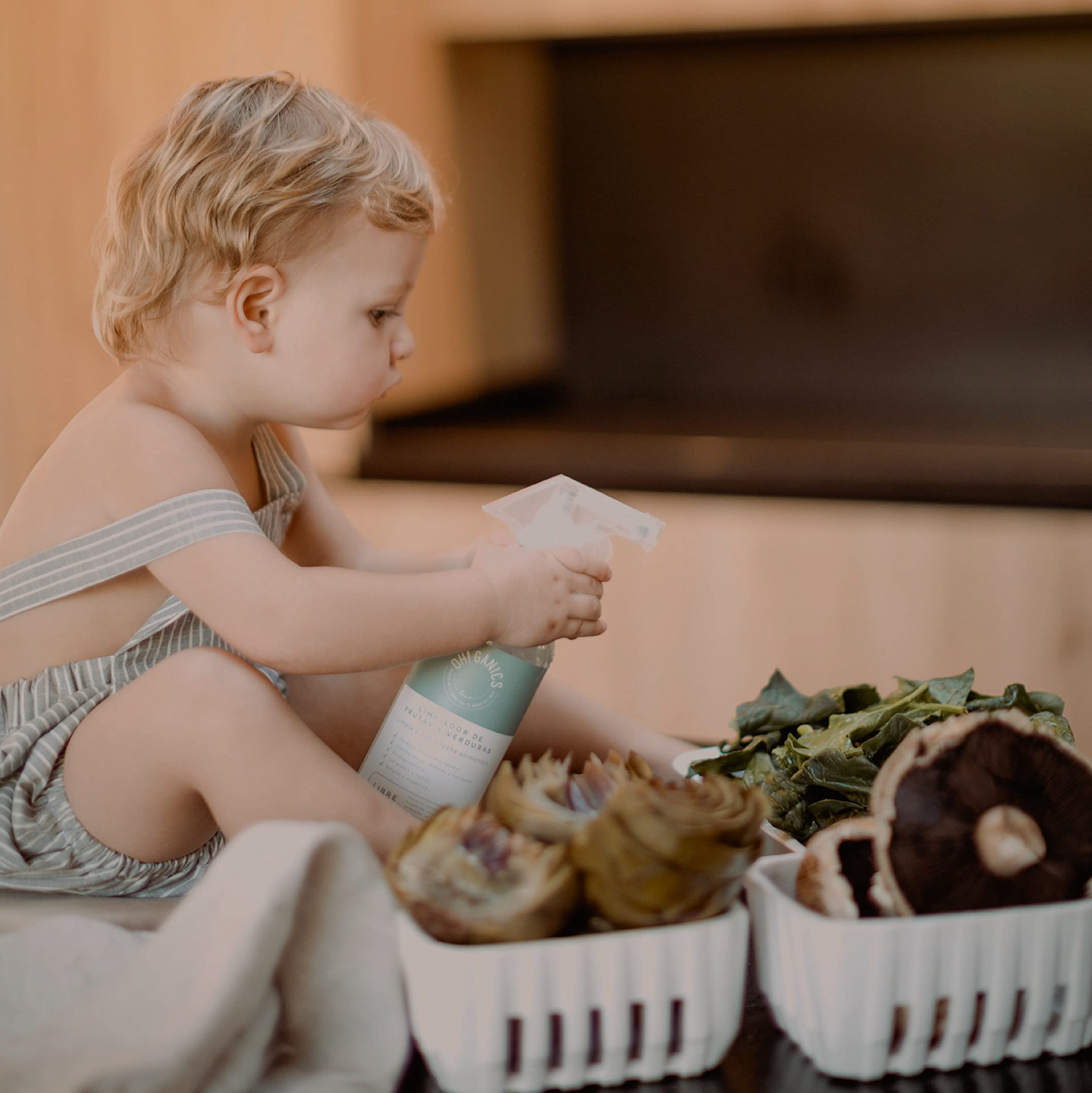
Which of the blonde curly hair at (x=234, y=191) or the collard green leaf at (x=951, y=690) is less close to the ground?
the blonde curly hair at (x=234, y=191)

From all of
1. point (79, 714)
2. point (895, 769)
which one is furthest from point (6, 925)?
point (895, 769)

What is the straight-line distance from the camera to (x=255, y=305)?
932 millimetres

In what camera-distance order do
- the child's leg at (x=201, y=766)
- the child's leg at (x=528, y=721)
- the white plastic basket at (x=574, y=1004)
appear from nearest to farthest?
1. the white plastic basket at (x=574, y=1004)
2. the child's leg at (x=201, y=766)
3. the child's leg at (x=528, y=721)

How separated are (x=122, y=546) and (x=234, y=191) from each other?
0.89ft

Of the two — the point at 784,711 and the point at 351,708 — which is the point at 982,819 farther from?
the point at 351,708

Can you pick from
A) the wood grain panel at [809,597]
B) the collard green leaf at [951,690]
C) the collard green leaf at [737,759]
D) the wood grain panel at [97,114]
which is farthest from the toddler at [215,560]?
the wood grain panel at [97,114]

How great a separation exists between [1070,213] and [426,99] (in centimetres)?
119

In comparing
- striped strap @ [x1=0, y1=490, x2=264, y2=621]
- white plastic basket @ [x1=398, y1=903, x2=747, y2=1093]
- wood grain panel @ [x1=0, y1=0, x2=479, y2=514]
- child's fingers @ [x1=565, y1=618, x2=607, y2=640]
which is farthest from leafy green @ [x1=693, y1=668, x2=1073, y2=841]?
wood grain panel @ [x1=0, y1=0, x2=479, y2=514]

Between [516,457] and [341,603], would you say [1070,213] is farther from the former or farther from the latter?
[341,603]

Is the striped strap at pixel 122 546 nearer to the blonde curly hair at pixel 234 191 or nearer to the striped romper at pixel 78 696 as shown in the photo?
the striped romper at pixel 78 696

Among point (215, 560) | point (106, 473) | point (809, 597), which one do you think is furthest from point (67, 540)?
point (809, 597)

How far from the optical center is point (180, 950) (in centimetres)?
55

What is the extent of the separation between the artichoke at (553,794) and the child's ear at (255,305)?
0.45 meters

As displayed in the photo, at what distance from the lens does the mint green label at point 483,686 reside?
0.79m
